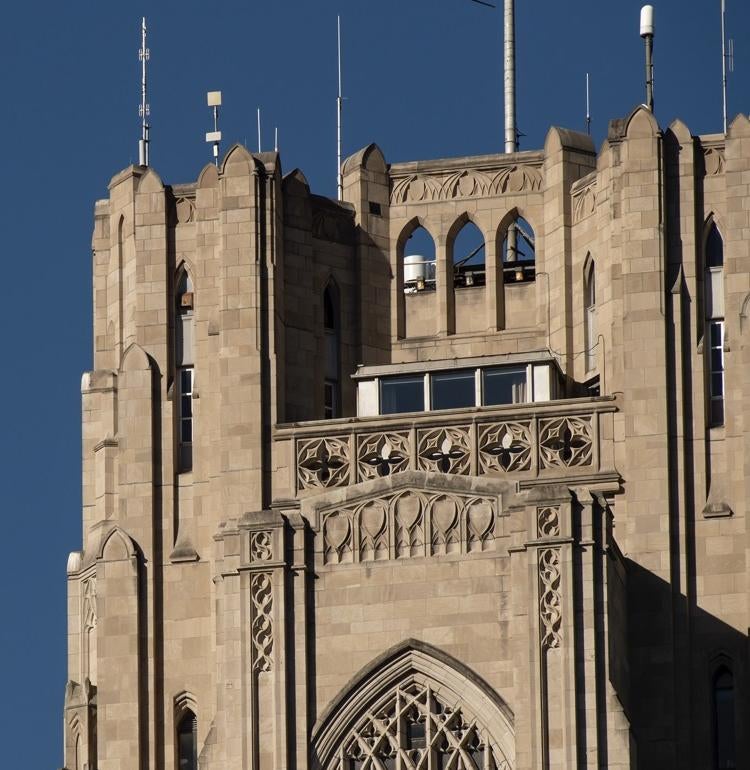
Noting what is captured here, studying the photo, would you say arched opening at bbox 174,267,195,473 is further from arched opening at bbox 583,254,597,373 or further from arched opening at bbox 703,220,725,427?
arched opening at bbox 703,220,725,427

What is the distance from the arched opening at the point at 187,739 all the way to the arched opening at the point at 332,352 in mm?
6564

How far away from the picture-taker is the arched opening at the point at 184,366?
274 ft

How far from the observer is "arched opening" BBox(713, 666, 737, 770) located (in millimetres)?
79000

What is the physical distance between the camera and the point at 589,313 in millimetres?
84125

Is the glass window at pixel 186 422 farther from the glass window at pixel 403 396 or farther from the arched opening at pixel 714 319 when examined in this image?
the arched opening at pixel 714 319

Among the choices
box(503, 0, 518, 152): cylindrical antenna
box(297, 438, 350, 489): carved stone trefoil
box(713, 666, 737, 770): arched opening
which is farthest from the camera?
box(503, 0, 518, 152): cylindrical antenna

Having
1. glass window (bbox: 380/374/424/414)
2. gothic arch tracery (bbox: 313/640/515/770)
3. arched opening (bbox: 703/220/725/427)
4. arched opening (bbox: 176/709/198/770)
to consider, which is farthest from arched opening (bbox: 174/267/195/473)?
arched opening (bbox: 703/220/725/427)

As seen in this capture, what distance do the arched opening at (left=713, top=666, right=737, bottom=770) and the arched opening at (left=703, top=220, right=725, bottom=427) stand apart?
187 inches

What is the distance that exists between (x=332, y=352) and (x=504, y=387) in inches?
152

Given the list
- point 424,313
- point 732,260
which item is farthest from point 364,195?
point 732,260

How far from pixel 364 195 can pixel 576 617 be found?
13.1m

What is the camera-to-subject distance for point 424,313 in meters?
86.3

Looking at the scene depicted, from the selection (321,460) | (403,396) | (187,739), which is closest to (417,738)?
(187,739)

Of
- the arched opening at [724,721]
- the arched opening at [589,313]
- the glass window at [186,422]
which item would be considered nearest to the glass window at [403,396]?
the arched opening at [589,313]
